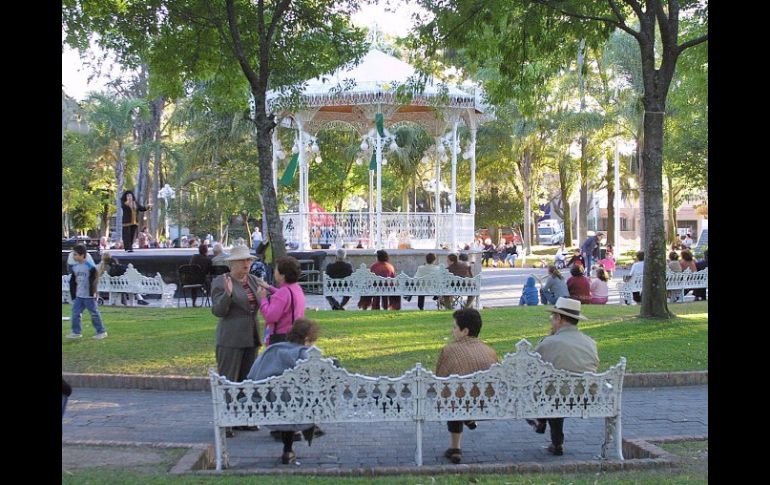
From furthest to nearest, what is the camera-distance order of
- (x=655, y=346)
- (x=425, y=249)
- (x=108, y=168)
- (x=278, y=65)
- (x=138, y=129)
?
(x=108, y=168)
(x=138, y=129)
(x=425, y=249)
(x=278, y=65)
(x=655, y=346)

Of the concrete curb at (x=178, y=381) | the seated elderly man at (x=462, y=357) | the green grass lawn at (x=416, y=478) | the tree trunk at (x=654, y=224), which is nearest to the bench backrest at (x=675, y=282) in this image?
the tree trunk at (x=654, y=224)

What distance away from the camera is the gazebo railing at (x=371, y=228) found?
23609mm

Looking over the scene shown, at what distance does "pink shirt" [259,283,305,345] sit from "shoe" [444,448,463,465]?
187 centimetres

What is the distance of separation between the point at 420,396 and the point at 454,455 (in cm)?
62

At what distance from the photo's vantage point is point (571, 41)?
15844mm

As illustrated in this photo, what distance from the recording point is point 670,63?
1350 cm

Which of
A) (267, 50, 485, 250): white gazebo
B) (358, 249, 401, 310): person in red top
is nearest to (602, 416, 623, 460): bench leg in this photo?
(358, 249, 401, 310): person in red top

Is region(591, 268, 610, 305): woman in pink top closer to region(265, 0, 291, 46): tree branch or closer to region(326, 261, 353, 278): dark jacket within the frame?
region(326, 261, 353, 278): dark jacket

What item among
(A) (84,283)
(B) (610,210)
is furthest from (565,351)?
(B) (610,210)

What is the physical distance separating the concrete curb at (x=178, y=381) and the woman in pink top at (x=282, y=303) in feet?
8.25

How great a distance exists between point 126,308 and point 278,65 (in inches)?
250
